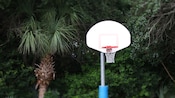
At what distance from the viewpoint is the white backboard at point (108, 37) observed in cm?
521

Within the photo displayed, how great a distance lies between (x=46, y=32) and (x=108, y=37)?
262 cm

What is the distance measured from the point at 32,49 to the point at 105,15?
2054 mm

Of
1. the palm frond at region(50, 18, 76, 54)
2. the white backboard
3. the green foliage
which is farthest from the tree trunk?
the white backboard

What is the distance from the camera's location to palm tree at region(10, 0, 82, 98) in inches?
290

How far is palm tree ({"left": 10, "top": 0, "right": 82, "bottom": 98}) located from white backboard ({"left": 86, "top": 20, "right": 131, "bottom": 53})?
2.09 meters

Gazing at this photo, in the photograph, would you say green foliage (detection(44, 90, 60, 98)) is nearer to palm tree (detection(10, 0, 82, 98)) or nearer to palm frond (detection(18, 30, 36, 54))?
palm tree (detection(10, 0, 82, 98))

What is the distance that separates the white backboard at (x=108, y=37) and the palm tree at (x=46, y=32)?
2.09 meters

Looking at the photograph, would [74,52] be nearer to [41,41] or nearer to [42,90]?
[41,41]

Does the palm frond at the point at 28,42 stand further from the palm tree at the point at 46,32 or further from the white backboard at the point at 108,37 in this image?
the white backboard at the point at 108,37

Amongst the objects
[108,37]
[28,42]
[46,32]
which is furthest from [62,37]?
[108,37]

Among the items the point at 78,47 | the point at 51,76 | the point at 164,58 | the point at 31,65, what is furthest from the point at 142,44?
the point at 31,65

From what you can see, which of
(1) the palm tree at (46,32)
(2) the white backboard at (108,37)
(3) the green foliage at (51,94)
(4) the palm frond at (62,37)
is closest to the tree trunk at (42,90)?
(1) the palm tree at (46,32)

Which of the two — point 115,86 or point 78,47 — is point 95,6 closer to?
point 78,47

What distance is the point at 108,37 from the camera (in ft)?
17.2
